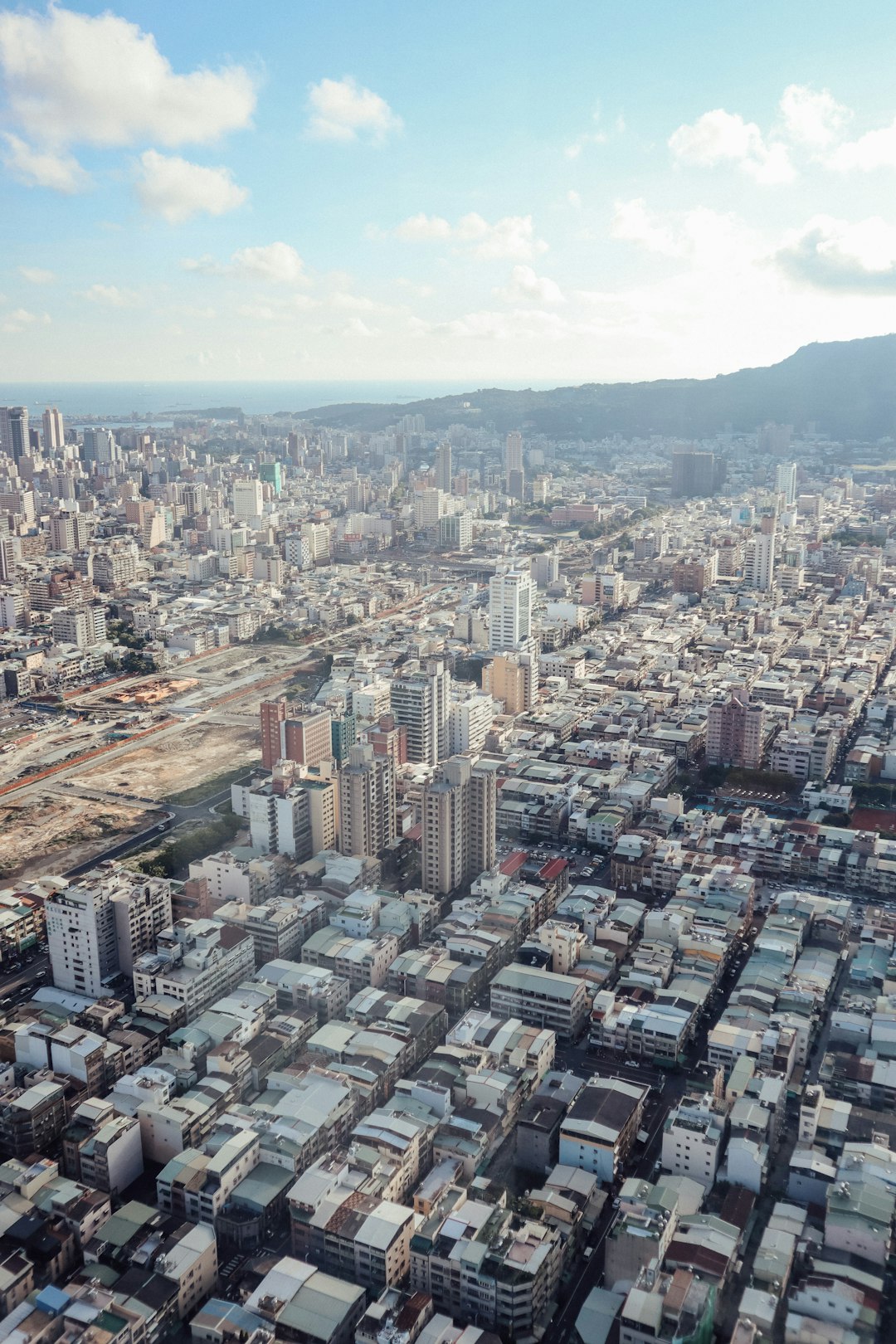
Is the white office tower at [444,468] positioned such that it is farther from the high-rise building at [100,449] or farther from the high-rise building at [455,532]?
the high-rise building at [100,449]

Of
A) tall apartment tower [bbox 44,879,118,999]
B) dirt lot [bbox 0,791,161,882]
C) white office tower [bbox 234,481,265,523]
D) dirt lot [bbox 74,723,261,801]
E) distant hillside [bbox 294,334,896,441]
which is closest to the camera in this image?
tall apartment tower [bbox 44,879,118,999]

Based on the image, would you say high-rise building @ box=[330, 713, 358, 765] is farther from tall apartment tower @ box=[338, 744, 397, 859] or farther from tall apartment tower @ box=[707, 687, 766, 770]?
tall apartment tower @ box=[707, 687, 766, 770]

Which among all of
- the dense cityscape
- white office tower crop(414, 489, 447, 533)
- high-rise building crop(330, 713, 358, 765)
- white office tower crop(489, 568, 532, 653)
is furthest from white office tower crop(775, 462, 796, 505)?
high-rise building crop(330, 713, 358, 765)

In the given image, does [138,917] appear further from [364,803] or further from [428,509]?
[428,509]

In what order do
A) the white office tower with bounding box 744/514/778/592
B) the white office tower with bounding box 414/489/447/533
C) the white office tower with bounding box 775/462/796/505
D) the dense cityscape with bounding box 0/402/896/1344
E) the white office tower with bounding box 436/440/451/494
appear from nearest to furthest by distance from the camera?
1. the dense cityscape with bounding box 0/402/896/1344
2. the white office tower with bounding box 744/514/778/592
3. the white office tower with bounding box 414/489/447/533
4. the white office tower with bounding box 775/462/796/505
5. the white office tower with bounding box 436/440/451/494

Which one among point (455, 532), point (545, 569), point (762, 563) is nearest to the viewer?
point (762, 563)

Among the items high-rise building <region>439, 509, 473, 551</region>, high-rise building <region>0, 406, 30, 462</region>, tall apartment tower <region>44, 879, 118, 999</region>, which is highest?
high-rise building <region>0, 406, 30, 462</region>

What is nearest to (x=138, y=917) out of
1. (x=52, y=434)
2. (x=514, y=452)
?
(x=514, y=452)
